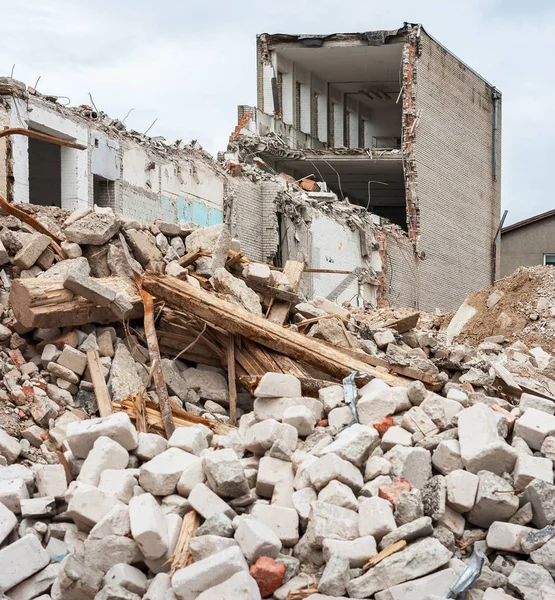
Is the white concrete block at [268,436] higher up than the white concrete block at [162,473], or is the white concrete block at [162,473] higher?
the white concrete block at [268,436]

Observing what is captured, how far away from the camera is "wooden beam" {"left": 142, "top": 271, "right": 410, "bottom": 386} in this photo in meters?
6.43

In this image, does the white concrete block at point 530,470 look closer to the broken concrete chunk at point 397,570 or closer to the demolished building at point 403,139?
the broken concrete chunk at point 397,570

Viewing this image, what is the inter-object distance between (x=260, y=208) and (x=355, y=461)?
11.6m

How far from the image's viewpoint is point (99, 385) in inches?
253

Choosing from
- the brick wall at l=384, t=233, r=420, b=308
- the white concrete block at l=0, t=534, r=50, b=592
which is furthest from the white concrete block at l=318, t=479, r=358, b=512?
the brick wall at l=384, t=233, r=420, b=308

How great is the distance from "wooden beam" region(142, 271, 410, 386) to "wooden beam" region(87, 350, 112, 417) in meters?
0.76

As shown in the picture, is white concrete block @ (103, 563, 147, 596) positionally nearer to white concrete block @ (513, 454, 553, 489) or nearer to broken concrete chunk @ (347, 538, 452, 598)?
broken concrete chunk @ (347, 538, 452, 598)

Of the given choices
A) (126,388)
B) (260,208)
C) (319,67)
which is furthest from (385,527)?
(319,67)

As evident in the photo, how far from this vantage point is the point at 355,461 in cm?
493

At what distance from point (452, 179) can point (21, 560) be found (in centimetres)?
1940

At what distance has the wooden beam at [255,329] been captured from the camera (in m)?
6.43

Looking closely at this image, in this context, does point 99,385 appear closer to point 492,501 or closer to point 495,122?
point 492,501

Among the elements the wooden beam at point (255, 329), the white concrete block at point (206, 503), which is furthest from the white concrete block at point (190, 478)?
the wooden beam at point (255, 329)

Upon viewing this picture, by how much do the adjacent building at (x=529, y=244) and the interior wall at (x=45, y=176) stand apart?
16.1m
